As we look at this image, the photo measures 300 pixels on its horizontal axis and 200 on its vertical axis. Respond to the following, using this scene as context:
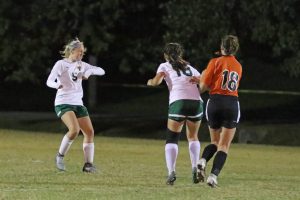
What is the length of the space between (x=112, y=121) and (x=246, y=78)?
13802mm

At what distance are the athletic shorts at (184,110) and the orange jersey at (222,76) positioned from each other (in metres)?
0.57

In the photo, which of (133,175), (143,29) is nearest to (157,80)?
(133,175)

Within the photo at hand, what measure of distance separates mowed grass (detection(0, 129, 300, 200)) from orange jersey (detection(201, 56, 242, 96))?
132 cm

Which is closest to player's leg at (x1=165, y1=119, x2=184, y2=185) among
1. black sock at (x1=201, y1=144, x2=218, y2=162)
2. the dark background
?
black sock at (x1=201, y1=144, x2=218, y2=162)

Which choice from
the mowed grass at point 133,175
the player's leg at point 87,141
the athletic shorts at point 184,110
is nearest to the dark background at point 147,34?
the mowed grass at point 133,175

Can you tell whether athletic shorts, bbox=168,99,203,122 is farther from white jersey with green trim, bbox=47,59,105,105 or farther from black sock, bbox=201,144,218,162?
white jersey with green trim, bbox=47,59,105,105

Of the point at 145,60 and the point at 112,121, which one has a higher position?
the point at 145,60

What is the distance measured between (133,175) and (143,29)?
18.5m

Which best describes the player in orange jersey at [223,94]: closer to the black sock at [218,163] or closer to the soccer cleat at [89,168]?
the black sock at [218,163]

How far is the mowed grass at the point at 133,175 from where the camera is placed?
36.1 feet

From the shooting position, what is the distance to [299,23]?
89.9 ft

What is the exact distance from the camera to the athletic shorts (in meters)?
12.3

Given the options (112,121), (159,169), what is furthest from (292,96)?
(159,169)

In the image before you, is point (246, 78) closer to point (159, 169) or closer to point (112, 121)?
point (112, 121)
